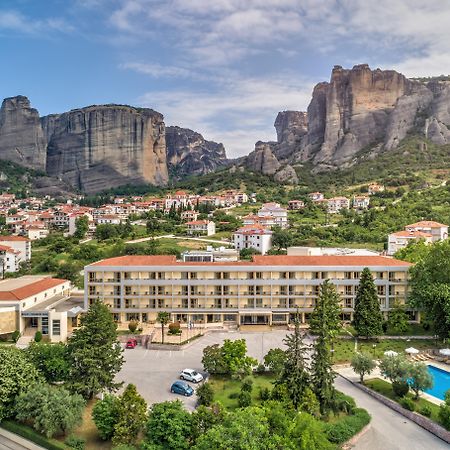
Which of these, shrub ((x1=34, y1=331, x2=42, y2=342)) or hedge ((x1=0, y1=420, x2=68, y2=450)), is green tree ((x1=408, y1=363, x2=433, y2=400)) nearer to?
hedge ((x1=0, y1=420, x2=68, y2=450))

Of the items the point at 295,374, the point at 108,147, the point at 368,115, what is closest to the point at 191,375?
the point at 295,374

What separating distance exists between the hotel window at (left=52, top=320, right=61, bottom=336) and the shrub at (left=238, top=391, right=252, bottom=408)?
18.3 meters

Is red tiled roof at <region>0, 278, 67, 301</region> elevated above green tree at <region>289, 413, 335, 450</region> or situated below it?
above

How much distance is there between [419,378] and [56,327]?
26.0 metres

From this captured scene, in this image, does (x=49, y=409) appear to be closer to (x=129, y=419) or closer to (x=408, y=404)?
(x=129, y=419)

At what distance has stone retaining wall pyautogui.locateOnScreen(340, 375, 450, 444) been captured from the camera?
73.6ft

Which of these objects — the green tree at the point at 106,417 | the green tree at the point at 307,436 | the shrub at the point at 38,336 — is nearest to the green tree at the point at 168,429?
the green tree at the point at 106,417

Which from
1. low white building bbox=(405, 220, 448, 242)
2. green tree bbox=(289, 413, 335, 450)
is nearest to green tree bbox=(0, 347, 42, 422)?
green tree bbox=(289, 413, 335, 450)

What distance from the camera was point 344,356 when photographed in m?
32.2

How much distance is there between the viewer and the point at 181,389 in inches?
1025

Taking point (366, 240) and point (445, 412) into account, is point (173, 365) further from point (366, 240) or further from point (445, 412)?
point (366, 240)

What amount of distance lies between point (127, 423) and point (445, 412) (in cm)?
1499

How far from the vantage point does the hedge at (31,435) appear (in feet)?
69.6

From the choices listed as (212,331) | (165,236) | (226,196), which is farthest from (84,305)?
(226,196)
